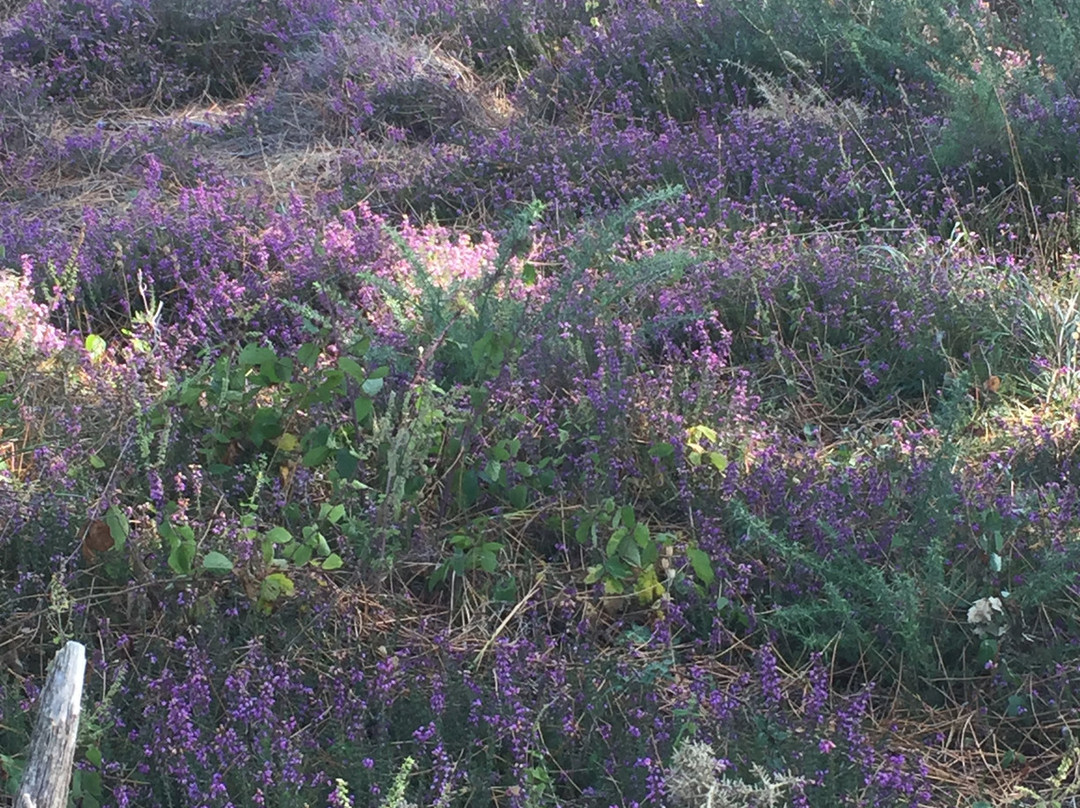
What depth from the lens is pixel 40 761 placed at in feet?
6.59

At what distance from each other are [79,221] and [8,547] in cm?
256

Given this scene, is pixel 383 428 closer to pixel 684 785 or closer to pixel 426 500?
pixel 426 500

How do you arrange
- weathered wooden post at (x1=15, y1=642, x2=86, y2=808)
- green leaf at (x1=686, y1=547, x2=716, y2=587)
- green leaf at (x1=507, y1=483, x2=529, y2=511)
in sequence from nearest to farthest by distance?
weathered wooden post at (x1=15, y1=642, x2=86, y2=808) → green leaf at (x1=686, y1=547, x2=716, y2=587) → green leaf at (x1=507, y1=483, x2=529, y2=511)

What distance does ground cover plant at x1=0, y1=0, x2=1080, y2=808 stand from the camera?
105 inches

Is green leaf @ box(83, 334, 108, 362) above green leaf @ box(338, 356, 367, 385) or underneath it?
underneath

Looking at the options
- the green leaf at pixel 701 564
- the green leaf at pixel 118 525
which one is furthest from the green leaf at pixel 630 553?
the green leaf at pixel 118 525

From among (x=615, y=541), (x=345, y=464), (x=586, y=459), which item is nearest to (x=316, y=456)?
(x=345, y=464)

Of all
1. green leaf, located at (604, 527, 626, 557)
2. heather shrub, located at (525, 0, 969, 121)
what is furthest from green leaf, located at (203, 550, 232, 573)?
heather shrub, located at (525, 0, 969, 121)

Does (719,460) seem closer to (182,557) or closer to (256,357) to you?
(256,357)

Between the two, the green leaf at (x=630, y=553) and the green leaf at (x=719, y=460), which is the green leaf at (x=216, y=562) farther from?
the green leaf at (x=719, y=460)

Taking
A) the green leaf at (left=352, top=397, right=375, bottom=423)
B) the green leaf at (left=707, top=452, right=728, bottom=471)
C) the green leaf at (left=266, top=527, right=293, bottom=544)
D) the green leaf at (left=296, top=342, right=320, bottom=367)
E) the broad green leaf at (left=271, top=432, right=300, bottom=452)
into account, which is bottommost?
the broad green leaf at (left=271, top=432, right=300, bottom=452)

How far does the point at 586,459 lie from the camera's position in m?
3.33

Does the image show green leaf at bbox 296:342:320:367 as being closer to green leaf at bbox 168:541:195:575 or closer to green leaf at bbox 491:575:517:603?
green leaf at bbox 168:541:195:575

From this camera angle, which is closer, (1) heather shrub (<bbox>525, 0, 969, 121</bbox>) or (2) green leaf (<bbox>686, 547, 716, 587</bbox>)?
(2) green leaf (<bbox>686, 547, 716, 587</bbox>)
